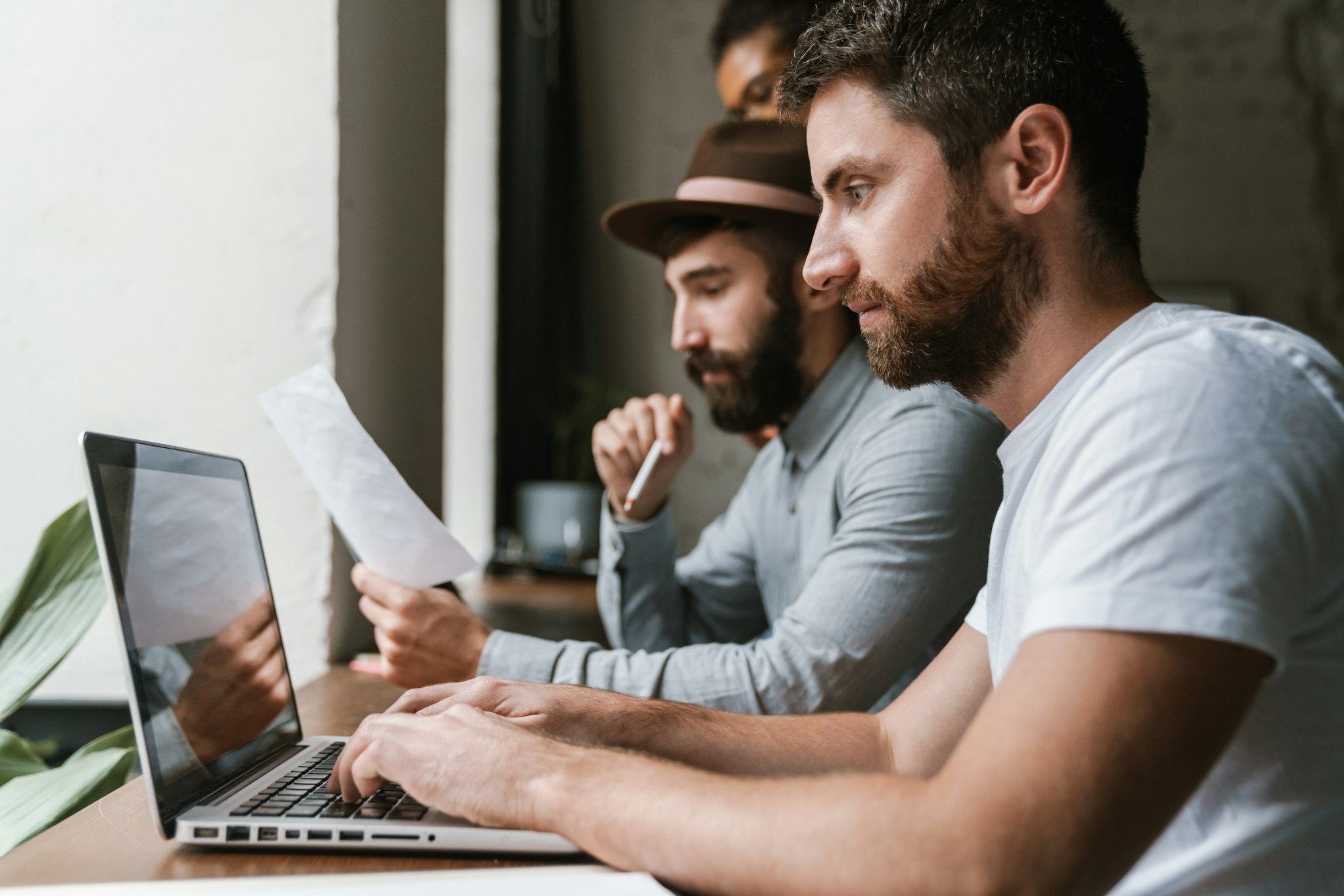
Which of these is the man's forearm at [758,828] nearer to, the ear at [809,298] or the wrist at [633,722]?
the wrist at [633,722]

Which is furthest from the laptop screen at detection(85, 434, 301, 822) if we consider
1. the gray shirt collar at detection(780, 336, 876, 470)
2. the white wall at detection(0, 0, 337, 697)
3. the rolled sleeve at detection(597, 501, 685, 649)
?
the gray shirt collar at detection(780, 336, 876, 470)

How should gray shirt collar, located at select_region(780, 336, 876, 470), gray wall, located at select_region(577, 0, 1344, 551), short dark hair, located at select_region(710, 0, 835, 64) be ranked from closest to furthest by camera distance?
gray shirt collar, located at select_region(780, 336, 876, 470) → short dark hair, located at select_region(710, 0, 835, 64) → gray wall, located at select_region(577, 0, 1344, 551)

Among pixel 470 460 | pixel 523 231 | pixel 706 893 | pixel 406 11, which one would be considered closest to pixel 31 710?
pixel 706 893

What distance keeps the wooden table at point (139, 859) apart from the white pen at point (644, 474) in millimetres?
802

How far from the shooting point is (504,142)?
8.71ft

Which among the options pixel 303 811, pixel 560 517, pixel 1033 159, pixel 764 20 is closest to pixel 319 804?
pixel 303 811

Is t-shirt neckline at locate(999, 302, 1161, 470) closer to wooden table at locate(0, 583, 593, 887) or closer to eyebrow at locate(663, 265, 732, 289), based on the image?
wooden table at locate(0, 583, 593, 887)

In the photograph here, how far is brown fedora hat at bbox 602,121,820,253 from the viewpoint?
1.42 metres

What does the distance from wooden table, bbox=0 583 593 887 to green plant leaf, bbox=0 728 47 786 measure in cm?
21

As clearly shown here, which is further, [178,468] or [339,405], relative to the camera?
[339,405]

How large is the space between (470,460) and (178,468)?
1.95 m

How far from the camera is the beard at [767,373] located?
146cm

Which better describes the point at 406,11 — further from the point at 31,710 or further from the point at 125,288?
the point at 31,710

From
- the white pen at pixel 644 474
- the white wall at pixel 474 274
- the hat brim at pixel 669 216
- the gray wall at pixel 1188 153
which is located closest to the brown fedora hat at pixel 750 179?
the hat brim at pixel 669 216
